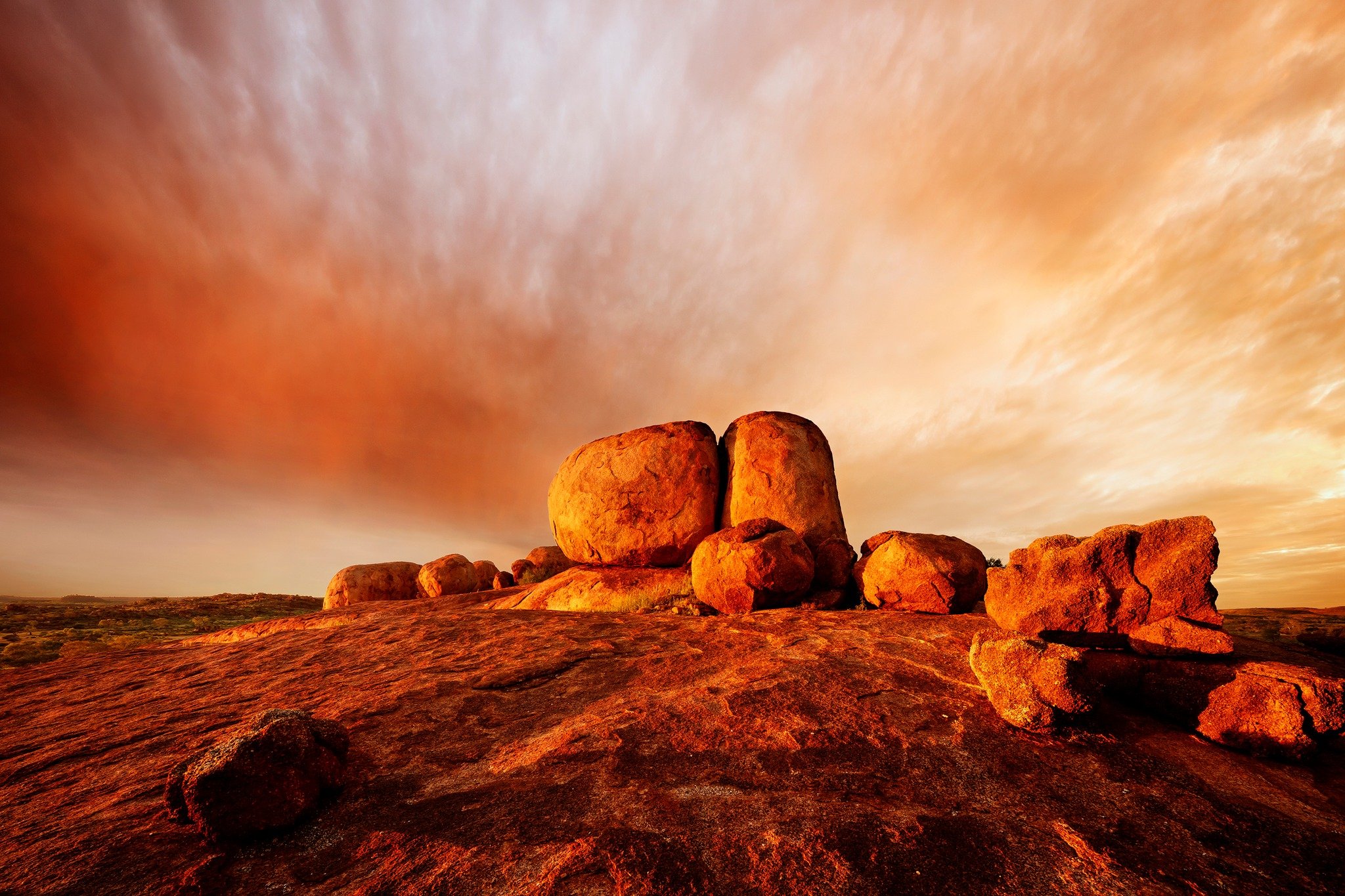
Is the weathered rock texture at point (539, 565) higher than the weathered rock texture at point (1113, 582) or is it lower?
higher

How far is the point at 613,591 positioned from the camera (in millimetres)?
13391

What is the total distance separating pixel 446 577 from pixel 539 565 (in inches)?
175

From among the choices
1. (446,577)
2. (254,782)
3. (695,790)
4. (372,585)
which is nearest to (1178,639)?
(695,790)

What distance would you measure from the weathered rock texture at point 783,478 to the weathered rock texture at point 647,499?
706 mm

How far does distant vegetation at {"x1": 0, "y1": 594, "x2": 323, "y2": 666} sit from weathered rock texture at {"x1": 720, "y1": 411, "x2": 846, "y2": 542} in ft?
45.3

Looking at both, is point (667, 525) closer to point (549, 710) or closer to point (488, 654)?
point (488, 654)

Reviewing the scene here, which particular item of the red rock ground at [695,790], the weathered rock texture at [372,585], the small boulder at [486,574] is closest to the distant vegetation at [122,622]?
the weathered rock texture at [372,585]

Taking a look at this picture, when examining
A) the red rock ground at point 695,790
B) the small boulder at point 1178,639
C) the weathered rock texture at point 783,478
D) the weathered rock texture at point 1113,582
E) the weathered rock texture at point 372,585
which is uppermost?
the weathered rock texture at point 783,478

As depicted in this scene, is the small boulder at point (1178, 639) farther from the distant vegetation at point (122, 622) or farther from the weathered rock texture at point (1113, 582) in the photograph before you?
the distant vegetation at point (122, 622)

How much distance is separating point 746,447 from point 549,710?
9281 mm

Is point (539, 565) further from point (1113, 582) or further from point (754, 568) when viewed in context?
point (1113, 582)

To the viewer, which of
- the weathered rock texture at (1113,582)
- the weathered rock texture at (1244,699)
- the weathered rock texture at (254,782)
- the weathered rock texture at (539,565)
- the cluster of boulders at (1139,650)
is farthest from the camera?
the weathered rock texture at (539,565)

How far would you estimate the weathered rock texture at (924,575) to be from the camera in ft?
30.7

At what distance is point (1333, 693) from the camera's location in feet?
15.3
